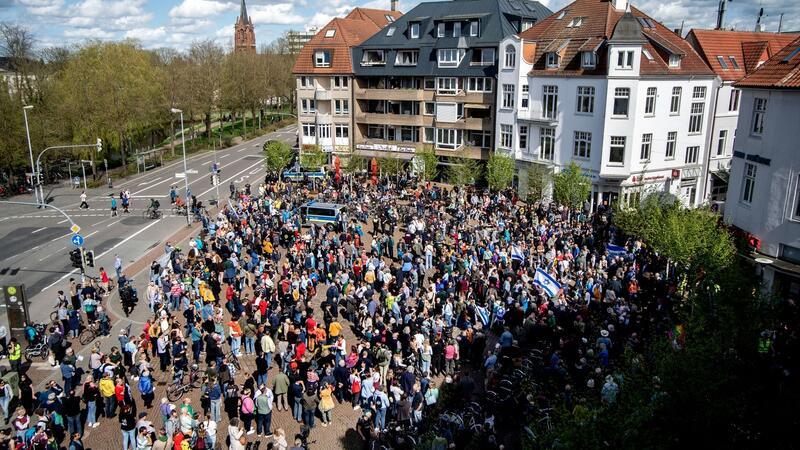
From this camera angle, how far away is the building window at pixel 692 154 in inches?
1690

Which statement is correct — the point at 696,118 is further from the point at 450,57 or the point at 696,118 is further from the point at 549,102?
the point at 450,57

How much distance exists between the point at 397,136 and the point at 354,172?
6.73m

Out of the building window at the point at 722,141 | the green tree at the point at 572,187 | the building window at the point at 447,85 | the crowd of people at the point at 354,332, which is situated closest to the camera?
the crowd of people at the point at 354,332

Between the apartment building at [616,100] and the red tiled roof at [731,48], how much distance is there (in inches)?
54.9

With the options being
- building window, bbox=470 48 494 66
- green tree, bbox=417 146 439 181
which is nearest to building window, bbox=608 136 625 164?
Answer: building window, bbox=470 48 494 66

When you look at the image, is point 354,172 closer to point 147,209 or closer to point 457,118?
point 457,118

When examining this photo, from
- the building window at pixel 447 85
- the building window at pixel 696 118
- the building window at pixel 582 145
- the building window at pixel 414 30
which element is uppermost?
the building window at pixel 414 30

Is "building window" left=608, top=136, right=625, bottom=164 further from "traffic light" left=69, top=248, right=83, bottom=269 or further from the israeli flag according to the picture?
"traffic light" left=69, top=248, right=83, bottom=269

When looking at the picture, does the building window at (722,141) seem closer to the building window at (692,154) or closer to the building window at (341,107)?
the building window at (692,154)

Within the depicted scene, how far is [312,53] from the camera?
60.6 metres

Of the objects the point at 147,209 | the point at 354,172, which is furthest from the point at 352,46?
the point at 147,209

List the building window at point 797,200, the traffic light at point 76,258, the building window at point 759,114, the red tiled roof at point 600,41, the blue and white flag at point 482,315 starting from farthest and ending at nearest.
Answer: the red tiled roof at point 600,41 → the traffic light at point 76,258 → the building window at point 759,114 → the building window at point 797,200 → the blue and white flag at point 482,315

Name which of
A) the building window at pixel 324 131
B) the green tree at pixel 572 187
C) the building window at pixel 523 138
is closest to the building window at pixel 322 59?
the building window at pixel 324 131

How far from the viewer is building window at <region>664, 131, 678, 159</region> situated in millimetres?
41562
